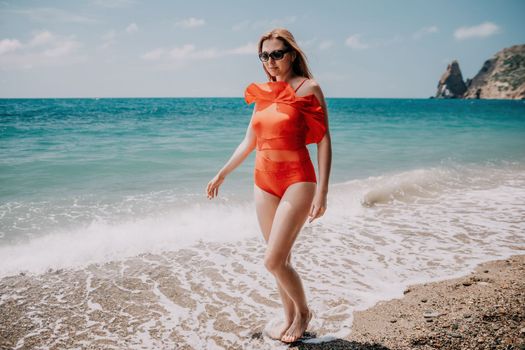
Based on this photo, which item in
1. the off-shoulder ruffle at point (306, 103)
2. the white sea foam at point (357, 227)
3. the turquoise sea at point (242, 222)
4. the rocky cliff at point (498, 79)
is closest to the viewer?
the off-shoulder ruffle at point (306, 103)

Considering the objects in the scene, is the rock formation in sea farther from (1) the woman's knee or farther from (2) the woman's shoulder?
(1) the woman's knee

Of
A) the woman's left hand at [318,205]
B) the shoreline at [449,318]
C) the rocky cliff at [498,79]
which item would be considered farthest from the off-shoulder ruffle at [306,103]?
the rocky cliff at [498,79]

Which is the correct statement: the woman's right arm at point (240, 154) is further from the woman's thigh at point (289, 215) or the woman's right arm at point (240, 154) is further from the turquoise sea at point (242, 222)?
the turquoise sea at point (242, 222)

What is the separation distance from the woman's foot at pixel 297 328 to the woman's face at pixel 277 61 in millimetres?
2210

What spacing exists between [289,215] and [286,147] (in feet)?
1.77

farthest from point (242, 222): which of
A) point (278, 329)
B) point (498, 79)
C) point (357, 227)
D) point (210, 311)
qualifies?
point (498, 79)

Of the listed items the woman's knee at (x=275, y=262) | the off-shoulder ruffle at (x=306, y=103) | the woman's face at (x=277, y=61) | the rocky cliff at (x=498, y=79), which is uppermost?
the rocky cliff at (x=498, y=79)

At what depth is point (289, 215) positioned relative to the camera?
2930 mm

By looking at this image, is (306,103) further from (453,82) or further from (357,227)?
(453,82)

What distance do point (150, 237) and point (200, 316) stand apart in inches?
114

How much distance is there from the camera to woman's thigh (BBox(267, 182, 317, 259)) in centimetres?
A: 293

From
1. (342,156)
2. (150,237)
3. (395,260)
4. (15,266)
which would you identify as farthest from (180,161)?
(395,260)

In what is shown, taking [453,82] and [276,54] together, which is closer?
[276,54]

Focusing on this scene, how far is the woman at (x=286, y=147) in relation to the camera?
2930mm
